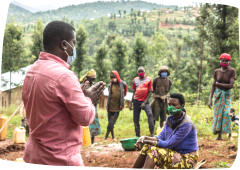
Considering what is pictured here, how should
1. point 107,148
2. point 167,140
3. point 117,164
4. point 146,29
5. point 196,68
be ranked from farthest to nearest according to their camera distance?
point 146,29 → point 196,68 → point 107,148 → point 117,164 → point 167,140

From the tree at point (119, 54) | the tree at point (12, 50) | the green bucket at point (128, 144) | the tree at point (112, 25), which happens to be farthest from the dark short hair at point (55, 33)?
the tree at point (112, 25)

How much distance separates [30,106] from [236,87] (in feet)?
37.9

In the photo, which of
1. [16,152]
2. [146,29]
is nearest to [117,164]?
[16,152]

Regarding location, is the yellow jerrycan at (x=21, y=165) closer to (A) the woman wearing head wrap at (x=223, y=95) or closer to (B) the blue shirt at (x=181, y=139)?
(B) the blue shirt at (x=181, y=139)

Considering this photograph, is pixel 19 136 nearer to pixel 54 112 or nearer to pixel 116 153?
pixel 116 153

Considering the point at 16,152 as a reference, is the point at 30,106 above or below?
above

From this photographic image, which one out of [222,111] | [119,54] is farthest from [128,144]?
[119,54]

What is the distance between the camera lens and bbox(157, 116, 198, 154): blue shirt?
10.4ft

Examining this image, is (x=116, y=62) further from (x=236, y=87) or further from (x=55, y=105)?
(x=55, y=105)

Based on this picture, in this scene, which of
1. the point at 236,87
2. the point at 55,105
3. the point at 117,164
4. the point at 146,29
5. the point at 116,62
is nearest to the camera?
the point at 55,105

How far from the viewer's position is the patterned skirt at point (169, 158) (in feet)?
10.4

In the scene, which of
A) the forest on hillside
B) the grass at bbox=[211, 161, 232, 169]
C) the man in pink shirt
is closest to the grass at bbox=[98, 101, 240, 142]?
the grass at bbox=[211, 161, 232, 169]

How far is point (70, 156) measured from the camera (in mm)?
1561

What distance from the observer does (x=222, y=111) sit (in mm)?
5793
